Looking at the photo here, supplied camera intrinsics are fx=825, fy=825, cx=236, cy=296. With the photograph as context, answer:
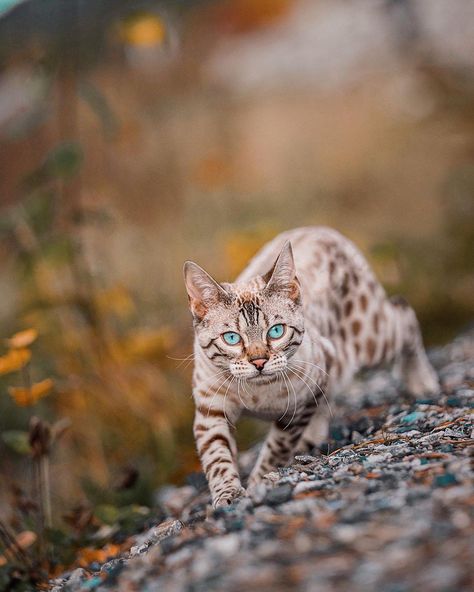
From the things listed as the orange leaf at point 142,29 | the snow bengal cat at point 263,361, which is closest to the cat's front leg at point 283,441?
the snow bengal cat at point 263,361

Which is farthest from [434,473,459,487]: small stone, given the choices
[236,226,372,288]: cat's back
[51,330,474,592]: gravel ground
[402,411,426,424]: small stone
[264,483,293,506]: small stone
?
[236,226,372,288]: cat's back

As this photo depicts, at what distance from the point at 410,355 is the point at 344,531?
280 centimetres

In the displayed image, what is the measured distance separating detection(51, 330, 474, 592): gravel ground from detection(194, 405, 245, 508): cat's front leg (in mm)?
246

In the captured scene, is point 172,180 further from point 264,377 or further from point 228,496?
point 228,496

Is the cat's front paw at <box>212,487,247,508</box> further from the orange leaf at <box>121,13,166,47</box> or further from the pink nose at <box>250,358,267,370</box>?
Answer: the orange leaf at <box>121,13,166,47</box>

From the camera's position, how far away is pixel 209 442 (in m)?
4.20

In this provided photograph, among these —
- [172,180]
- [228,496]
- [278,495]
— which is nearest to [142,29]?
[228,496]

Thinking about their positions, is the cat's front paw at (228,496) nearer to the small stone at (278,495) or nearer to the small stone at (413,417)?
the small stone at (278,495)

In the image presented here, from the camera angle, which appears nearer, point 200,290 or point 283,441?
point 200,290

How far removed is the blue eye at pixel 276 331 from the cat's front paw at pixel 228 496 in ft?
2.43

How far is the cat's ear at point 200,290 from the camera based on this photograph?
4.07m

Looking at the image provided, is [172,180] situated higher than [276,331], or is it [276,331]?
[172,180]

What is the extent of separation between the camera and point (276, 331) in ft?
13.2

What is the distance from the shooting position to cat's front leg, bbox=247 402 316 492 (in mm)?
4281
